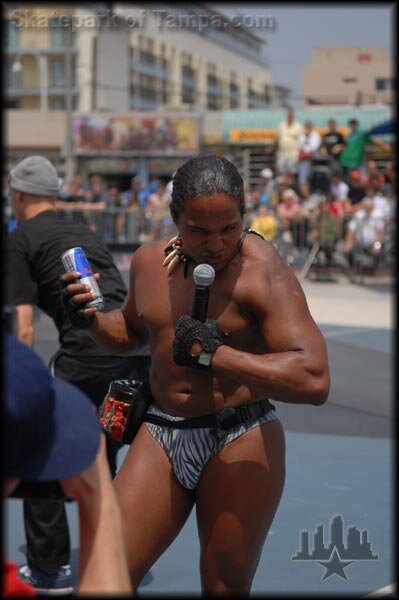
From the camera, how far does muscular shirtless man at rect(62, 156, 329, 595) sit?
10.2ft

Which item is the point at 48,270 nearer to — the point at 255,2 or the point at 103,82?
the point at 255,2

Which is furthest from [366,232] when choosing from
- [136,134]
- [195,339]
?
[136,134]

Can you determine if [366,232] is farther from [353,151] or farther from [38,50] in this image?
[38,50]

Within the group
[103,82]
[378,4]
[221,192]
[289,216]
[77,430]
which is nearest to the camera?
[77,430]

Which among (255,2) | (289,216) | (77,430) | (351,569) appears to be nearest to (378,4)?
(255,2)

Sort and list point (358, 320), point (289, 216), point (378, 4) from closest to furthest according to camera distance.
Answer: point (378, 4), point (358, 320), point (289, 216)

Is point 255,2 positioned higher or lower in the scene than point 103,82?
lower

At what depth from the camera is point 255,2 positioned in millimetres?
1850

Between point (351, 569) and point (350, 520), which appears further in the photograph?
point (350, 520)

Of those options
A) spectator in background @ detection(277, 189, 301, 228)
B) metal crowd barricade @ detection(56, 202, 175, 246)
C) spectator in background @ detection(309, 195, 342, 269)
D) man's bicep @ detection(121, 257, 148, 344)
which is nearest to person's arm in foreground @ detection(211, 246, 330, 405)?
man's bicep @ detection(121, 257, 148, 344)

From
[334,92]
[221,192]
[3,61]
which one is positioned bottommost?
[221,192]

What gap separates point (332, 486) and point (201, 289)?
12.1 ft

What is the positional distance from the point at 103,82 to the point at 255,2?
169 ft

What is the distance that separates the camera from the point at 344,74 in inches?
2281
